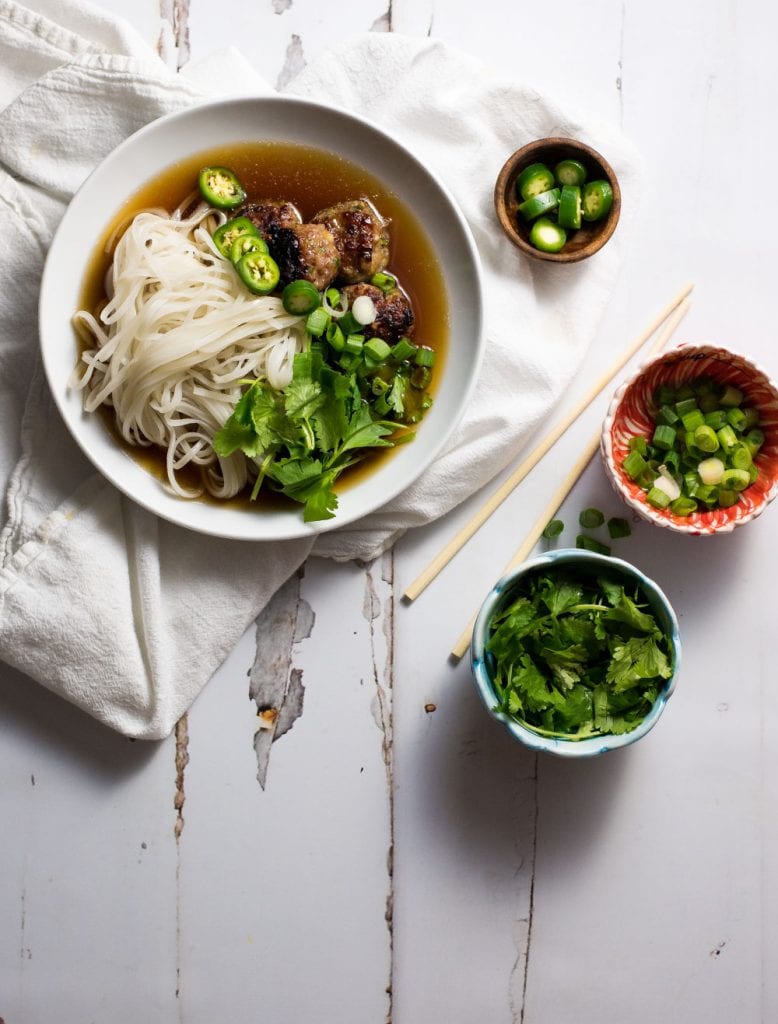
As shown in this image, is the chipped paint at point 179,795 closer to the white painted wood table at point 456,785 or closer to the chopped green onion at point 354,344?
the white painted wood table at point 456,785

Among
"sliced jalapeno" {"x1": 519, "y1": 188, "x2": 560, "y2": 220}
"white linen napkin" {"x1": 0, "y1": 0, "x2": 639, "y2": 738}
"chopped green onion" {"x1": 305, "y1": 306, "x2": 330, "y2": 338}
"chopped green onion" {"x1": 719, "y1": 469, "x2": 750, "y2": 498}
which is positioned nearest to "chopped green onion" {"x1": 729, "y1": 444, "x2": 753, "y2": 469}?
"chopped green onion" {"x1": 719, "y1": 469, "x2": 750, "y2": 498}

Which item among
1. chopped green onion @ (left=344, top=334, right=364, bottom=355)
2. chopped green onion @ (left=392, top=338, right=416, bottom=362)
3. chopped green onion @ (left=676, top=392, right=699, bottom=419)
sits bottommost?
chopped green onion @ (left=676, top=392, right=699, bottom=419)

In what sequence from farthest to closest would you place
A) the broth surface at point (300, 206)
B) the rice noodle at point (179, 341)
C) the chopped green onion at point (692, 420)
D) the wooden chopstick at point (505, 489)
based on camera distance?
1. the wooden chopstick at point (505, 489)
2. the chopped green onion at point (692, 420)
3. the broth surface at point (300, 206)
4. the rice noodle at point (179, 341)

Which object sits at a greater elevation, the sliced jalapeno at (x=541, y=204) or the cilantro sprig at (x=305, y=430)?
the sliced jalapeno at (x=541, y=204)

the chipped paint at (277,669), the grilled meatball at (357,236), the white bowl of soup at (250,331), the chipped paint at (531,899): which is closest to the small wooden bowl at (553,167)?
the white bowl of soup at (250,331)

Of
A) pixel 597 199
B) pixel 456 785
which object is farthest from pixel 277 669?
pixel 597 199

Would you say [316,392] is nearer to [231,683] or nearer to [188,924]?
[231,683]

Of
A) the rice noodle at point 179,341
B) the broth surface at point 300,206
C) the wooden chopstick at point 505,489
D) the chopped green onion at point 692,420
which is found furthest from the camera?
the wooden chopstick at point 505,489

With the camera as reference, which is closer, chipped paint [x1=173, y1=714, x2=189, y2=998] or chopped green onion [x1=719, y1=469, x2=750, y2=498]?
chopped green onion [x1=719, y1=469, x2=750, y2=498]

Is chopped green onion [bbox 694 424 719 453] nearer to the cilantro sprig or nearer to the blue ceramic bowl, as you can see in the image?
the blue ceramic bowl
